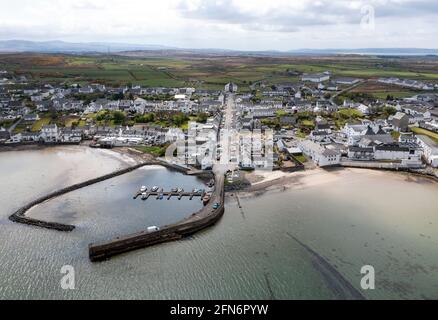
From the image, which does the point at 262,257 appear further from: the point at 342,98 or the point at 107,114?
the point at 342,98

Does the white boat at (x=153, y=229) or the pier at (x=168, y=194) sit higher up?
the pier at (x=168, y=194)

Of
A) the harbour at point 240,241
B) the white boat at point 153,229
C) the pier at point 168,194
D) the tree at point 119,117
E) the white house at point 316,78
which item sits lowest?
the harbour at point 240,241

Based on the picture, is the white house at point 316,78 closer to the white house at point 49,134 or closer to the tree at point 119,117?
the tree at point 119,117

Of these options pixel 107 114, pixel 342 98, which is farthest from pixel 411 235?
pixel 342 98

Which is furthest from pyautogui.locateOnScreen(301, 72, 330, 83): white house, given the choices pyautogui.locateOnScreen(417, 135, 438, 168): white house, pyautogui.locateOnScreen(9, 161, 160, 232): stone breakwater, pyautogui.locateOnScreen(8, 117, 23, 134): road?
pyautogui.locateOnScreen(9, 161, 160, 232): stone breakwater

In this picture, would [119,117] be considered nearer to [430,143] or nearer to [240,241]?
[240,241]

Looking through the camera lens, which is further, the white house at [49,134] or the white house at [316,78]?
the white house at [316,78]

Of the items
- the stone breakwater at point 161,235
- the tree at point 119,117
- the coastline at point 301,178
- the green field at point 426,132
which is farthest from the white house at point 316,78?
the stone breakwater at point 161,235

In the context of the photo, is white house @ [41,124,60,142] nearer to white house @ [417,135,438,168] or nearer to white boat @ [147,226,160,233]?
white boat @ [147,226,160,233]

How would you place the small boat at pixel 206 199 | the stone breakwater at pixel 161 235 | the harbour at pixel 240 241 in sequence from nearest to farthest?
the harbour at pixel 240 241 → the stone breakwater at pixel 161 235 → the small boat at pixel 206 199

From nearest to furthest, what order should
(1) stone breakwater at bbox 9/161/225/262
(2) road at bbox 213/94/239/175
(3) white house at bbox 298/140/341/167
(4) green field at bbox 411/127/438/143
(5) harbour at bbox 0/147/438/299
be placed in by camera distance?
1. (5) harbour at bbox 0/147/438/299
2. (1) stone breakwater at bbox 9/161/225/262
3. (2) road at bbox 213/94/239/175
4. (3) white house at bbox 298/140/341/167
5. (4) green field at bbox 411/127/438/143

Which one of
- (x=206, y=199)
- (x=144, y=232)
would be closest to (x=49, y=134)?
(x=206, y=199)
